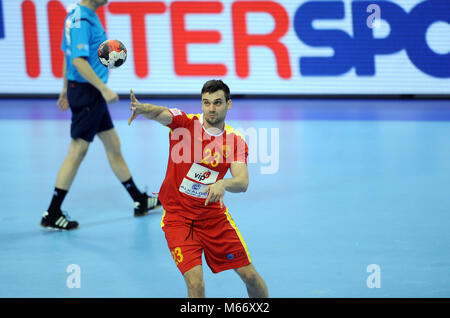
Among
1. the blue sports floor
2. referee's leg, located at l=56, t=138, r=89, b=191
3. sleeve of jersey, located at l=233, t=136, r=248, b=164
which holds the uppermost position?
sleeve of jersey, located at l=233, t=136, r=248, b=164

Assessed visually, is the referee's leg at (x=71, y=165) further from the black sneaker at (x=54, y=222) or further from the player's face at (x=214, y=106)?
the player's face at (x=214, y=106)

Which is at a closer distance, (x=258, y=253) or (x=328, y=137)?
(x=258, y=253)

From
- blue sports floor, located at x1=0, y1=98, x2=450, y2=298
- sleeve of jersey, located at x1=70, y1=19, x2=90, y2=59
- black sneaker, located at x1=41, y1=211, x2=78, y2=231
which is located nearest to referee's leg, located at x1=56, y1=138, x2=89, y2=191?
black sneaker, located at x1=41, y1=211, x2=78, y2=231

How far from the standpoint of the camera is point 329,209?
19.8ft

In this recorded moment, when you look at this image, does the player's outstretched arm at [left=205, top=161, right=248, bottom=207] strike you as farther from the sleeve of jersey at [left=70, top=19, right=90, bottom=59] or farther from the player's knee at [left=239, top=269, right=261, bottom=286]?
the sleeve of jersey at [left=70, top=19, right=90, bottom=59]

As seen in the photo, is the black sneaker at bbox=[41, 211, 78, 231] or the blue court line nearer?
the black sneaker at bbox=[41, 211, 78, 231]

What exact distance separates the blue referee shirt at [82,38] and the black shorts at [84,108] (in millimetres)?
86

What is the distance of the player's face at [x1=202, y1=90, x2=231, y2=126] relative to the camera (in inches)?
143

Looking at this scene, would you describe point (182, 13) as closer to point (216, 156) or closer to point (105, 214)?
point (105, 214)

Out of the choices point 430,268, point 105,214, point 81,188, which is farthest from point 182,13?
point 430,268

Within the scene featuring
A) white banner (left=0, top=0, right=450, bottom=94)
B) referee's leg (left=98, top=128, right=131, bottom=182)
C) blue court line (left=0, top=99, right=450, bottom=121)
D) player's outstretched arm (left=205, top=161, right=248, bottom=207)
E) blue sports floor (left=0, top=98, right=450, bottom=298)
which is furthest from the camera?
white banner (left=0, top=0, right=450, bottom=94)

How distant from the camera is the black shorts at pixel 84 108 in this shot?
5551 millimetres

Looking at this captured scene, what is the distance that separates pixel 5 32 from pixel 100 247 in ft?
30.6

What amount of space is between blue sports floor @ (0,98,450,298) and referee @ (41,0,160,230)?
0.28 metres
